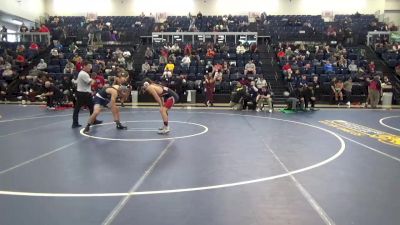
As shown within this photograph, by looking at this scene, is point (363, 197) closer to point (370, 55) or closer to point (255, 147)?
point (255, 147)

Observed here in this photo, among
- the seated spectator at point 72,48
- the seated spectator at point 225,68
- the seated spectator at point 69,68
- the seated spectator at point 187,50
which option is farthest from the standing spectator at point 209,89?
the seated spectator at point 72,48

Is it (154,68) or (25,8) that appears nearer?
(154,68)

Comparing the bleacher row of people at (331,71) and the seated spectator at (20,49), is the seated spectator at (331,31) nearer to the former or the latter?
the bleacher row of people at (331,71)

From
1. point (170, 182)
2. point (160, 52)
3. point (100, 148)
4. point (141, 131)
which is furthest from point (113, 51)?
point (170, 182)

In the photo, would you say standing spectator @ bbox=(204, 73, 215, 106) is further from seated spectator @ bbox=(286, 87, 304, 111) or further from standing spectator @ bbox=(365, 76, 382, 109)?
standing spectator @ bbox=(365, 76, 382, 109)

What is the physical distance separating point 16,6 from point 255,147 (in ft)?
86.3

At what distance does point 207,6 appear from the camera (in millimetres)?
32656

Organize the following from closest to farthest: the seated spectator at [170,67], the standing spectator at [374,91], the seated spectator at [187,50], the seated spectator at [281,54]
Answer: the standing spectator at [374,91] → the seated spectator at [170,67] → the seated spectator at [187,50] → the seated spectator at [281,54]

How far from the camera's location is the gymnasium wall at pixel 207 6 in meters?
31.8

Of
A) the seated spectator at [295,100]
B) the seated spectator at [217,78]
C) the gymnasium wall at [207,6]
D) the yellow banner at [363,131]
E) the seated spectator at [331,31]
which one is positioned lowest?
the yellow banner at [363,131]

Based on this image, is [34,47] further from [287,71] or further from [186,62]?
[287,71]

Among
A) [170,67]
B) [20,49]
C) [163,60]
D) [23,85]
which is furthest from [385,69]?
[20,49]

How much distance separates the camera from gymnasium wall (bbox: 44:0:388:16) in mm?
31797

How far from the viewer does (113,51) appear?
2203 cm
